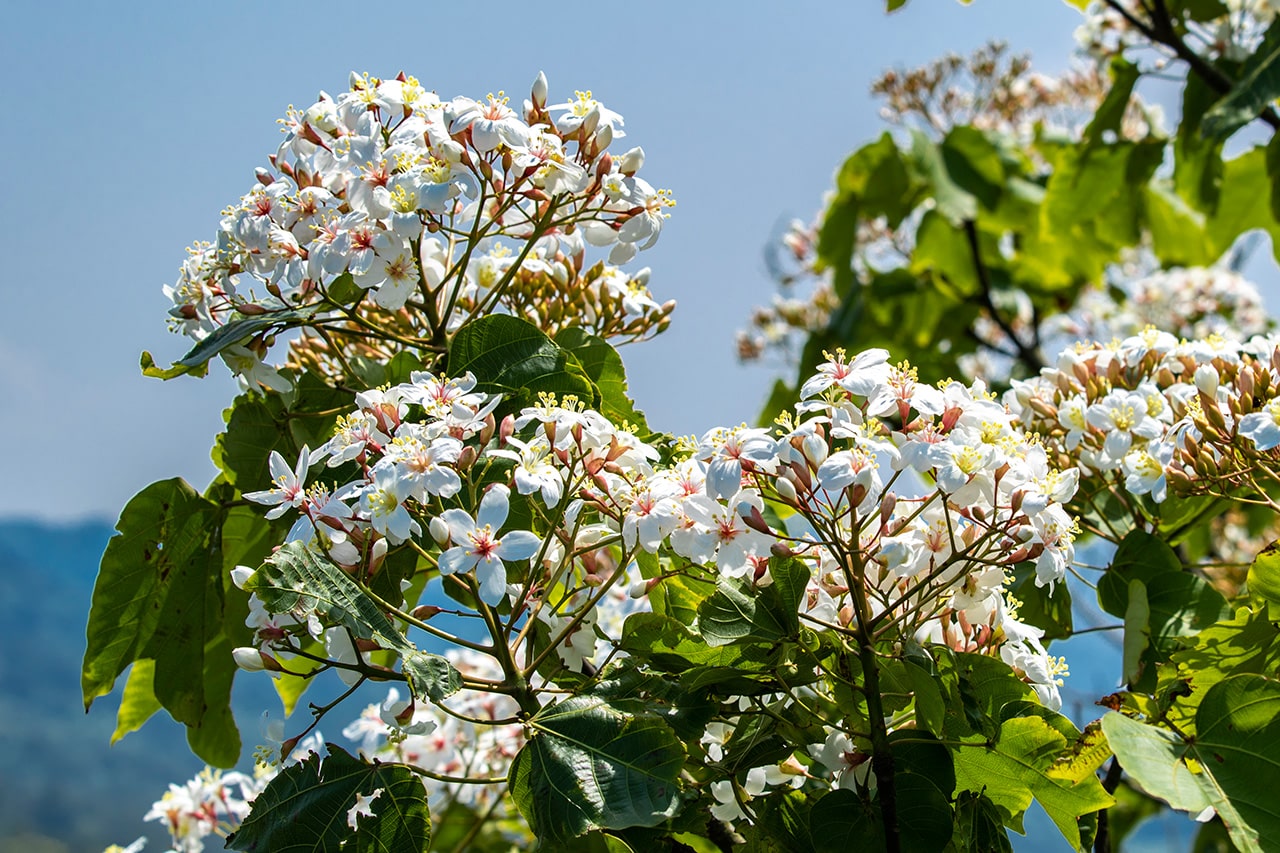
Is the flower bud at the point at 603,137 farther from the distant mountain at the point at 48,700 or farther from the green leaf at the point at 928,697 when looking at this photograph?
the distant mountain at the point at 48,700

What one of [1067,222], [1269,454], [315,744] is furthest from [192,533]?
[1067,222]

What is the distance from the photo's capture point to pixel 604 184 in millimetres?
1687

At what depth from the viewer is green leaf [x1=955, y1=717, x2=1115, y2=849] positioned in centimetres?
→ 129

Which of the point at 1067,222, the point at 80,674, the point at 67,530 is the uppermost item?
the point at 67,530

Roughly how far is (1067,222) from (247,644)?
3.36 meters

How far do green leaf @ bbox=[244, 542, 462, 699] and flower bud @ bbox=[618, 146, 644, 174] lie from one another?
778mm

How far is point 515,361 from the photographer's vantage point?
163 cm

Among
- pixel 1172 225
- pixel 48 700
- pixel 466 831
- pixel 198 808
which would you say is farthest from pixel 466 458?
pixel 48 700

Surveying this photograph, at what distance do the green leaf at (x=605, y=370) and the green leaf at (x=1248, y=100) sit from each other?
73.8 inches

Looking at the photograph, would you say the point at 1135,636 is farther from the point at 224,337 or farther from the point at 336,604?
the point at 224,337

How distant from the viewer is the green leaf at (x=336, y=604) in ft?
3.97

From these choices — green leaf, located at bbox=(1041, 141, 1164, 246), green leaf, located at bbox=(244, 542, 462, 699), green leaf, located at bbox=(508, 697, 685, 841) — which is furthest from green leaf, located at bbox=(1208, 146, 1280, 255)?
green leaf, located at bbox=(244, 542, 462, 699)

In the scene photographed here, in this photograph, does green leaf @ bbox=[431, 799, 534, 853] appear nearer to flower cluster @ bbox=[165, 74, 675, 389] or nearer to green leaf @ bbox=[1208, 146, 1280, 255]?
flower cluster @ bbox=[165, 74, 675, 389]

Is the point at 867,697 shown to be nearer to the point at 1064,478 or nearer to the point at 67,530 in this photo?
the point at 1064,478
